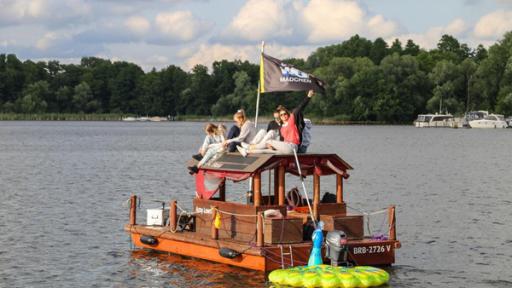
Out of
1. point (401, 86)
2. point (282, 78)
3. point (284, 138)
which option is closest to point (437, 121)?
point (401, 86)

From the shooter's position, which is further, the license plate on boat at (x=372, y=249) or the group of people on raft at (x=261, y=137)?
the group of people on raft at (x=261, y=137)

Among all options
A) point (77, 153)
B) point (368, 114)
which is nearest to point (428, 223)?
point (77, 153)

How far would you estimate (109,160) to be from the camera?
72.2 meters

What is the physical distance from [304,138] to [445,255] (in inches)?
260

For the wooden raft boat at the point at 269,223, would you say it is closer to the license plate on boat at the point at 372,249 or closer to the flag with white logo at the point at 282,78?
the license plate on boat at the point at 372,249

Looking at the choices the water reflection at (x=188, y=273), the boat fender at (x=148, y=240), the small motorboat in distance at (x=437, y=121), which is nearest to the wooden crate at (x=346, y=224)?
the water reflection at (x=188, y=273)

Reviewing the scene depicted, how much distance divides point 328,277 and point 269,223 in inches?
80.7

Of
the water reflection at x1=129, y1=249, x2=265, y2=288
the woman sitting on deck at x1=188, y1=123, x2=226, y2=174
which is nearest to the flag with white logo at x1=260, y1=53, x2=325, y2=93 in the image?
the woman sitting on deck at x1=188, y1=123, x2=226, y2=174

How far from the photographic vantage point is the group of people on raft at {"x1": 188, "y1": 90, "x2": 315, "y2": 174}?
22.2m

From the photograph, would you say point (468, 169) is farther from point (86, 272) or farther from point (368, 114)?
point (368, 114)

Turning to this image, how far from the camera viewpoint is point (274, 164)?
22.1 metres

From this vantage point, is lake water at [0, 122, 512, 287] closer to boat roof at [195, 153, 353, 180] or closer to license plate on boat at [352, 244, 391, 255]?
license plate on boat at [352, 244, 391, 255]

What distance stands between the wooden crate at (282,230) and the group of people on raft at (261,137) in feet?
5.37

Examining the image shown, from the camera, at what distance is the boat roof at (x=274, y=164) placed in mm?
22000
